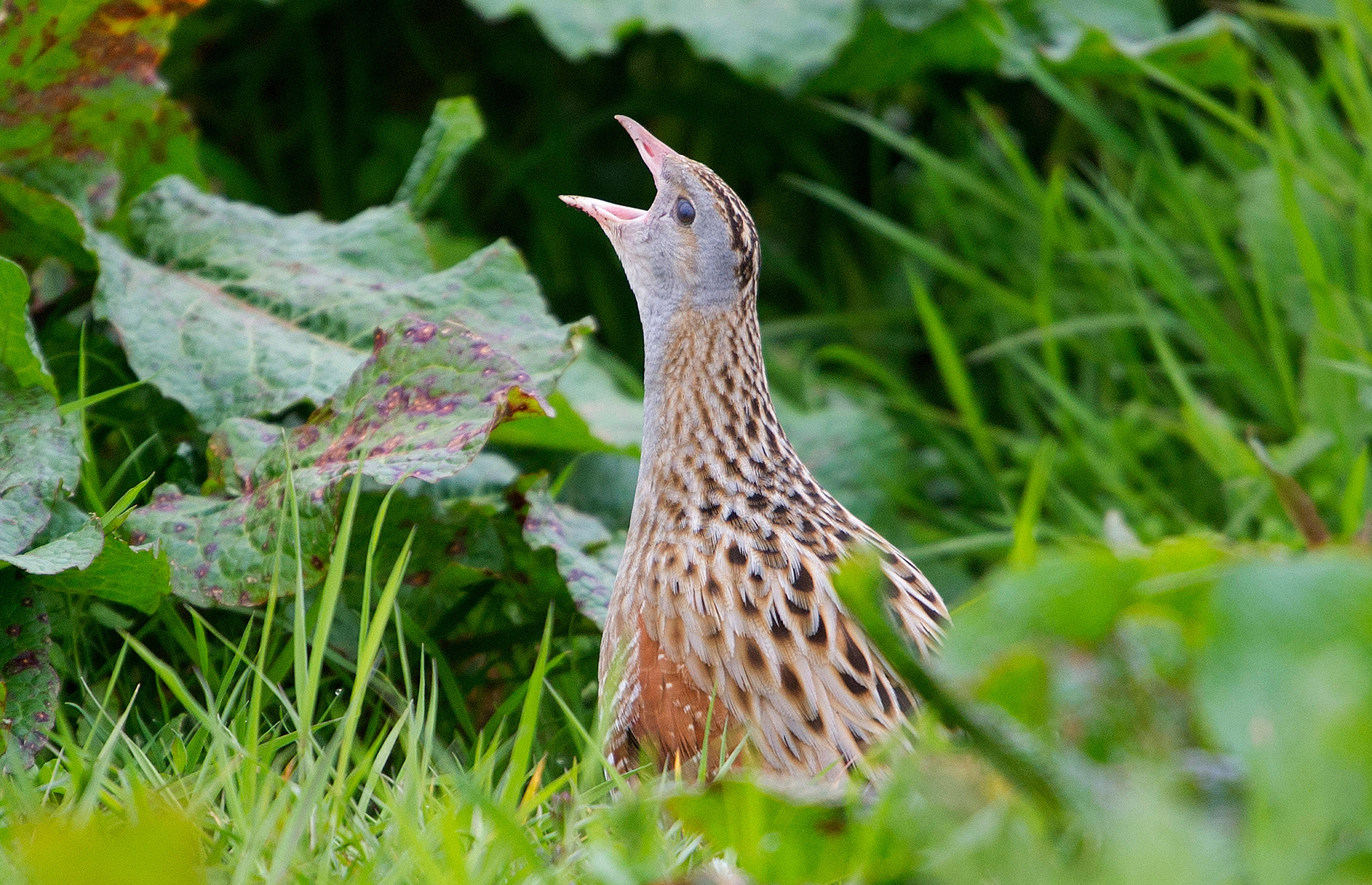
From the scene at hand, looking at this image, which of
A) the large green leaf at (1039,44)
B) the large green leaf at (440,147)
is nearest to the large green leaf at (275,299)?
the large green leaf at (440,147)

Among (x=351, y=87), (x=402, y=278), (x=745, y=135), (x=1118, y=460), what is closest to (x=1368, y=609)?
(x=402, y=278)

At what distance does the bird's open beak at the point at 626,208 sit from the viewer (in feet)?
9.19

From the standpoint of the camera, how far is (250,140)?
502cm

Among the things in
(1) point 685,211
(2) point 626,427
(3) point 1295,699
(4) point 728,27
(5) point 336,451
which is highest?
(4) point 728,27

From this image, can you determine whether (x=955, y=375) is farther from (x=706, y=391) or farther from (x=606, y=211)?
(x=706, y=391)

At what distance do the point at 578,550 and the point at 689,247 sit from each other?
23.2 inches

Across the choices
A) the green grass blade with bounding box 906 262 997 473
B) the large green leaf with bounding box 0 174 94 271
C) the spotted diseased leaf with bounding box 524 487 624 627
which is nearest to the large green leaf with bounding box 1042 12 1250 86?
the green grass blade with bounding box 906 262 997 473

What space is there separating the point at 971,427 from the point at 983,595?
9.50ft

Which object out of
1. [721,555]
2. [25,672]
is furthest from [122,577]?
[721,555]

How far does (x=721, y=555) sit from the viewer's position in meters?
2.35

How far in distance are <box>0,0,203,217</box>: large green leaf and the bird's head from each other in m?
0.90

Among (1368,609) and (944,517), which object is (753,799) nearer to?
(1368,609)

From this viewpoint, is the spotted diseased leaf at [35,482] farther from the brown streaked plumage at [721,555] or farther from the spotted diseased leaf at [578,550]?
the brown streaked plumage at [721,555]

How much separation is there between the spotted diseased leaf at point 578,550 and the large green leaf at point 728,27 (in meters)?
1.50
